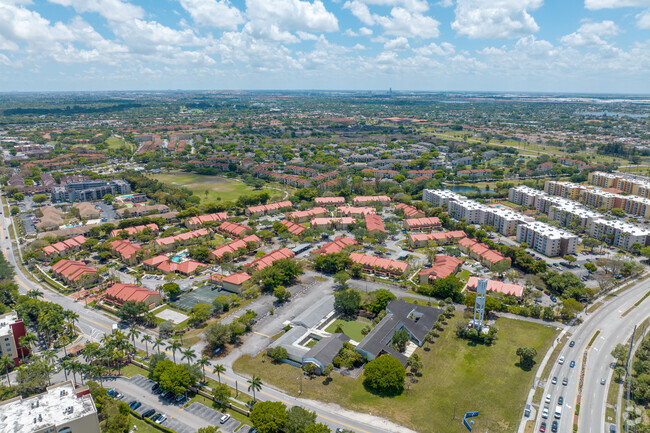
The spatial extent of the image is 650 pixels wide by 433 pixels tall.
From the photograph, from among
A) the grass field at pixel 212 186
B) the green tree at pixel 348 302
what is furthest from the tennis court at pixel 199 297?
the grass field at pixel 212 186

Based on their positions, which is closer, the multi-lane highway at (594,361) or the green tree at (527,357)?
the multi-lane highway at (594,361)

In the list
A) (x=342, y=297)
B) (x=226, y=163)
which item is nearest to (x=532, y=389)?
(x=342, y=297)

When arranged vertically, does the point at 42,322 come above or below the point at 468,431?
above

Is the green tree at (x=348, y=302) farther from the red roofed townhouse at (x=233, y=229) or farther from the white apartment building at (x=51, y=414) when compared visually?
the red roofed townhouse at (x=233, y=229)

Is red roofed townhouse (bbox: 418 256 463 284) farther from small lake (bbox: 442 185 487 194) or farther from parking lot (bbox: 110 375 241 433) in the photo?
small lake (bbox: 442 185 487 194)

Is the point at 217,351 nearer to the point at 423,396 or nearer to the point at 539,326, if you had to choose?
the point at 423,396

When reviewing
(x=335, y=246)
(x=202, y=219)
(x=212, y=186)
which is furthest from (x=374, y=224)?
(x=212, y=186)
